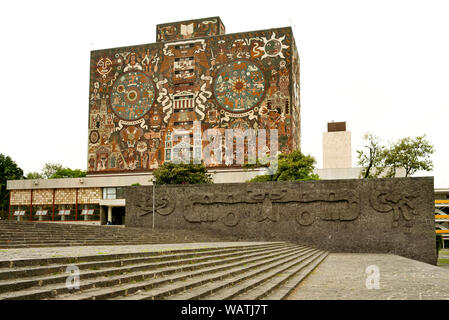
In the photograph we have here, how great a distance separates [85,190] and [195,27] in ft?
66.6

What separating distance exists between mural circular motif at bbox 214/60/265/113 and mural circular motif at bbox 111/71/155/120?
23.7 feet

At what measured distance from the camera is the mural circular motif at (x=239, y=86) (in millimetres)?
40344

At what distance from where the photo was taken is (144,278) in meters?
5.87

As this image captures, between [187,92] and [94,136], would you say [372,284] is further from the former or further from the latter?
[94,136]

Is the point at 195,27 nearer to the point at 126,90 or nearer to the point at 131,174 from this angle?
the point at 126,90

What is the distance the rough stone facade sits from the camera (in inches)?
763

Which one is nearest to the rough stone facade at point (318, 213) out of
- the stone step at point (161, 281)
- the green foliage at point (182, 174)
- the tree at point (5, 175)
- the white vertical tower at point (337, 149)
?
the stone step at point (161, 281)

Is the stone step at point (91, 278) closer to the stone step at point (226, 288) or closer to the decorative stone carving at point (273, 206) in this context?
the stone step at point (226, 288)

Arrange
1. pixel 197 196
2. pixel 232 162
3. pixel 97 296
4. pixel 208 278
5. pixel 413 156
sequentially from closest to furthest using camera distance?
pixel 97 296 → pixel 208 278 → pixel 197 196 → pixel 413 156 → pixel 232 162

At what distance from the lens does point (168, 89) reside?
43250mm

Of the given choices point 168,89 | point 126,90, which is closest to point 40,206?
point 126,90

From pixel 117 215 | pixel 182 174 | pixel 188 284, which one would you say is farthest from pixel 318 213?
pixel 117 215

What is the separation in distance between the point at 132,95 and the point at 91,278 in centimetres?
4019
